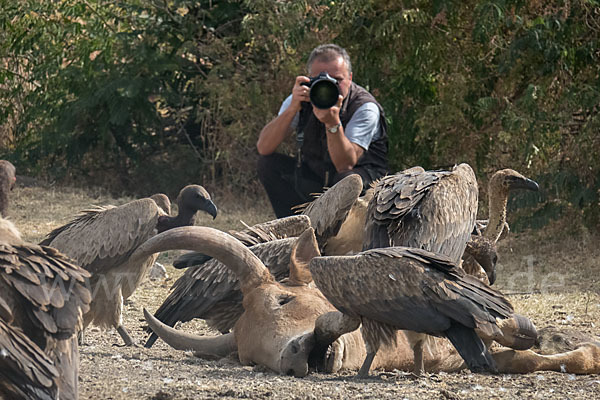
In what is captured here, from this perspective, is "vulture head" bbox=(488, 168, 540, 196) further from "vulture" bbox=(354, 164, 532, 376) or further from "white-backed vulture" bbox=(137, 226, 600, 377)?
"white-backed vulture" bbox=(137, 226, 600, 377)

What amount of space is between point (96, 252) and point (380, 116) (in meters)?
2.66

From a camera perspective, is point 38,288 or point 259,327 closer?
point 38,288

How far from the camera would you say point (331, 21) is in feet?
31.3

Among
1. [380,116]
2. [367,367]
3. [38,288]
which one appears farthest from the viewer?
[380,116]

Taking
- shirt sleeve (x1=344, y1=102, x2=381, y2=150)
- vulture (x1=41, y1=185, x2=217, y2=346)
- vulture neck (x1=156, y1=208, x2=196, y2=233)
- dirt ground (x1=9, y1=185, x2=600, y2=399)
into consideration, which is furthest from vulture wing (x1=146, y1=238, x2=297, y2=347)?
shirt sleeve (x1=344, y1=102, x2=381, y2=150)

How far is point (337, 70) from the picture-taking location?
7.53m

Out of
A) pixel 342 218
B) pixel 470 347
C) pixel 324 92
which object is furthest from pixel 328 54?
pixel 470 347

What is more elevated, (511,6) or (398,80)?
(511,6)

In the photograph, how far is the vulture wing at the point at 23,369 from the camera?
10.7ft

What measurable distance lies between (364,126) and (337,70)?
484 millimetres

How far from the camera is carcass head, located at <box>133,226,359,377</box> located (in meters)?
4.28

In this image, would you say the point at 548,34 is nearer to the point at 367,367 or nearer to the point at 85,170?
the point at 367,367

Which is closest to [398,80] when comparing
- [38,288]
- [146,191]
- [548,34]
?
[548,34]

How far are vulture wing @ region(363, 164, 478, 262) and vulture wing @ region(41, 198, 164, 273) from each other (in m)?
1.63
